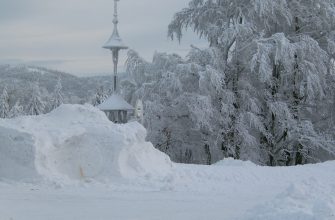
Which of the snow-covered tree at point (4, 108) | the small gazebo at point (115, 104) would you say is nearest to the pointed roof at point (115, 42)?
the small gazebo at point (115, 104)

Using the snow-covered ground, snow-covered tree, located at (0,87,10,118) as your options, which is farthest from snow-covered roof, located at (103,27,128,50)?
snow-covered tree, located at (0,87,10,118)

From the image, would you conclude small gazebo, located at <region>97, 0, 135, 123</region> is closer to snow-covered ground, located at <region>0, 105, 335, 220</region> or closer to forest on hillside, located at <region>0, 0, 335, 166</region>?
forest on hillside, located at <region>0, 0, 335, 166</region>

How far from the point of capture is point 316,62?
2125cm

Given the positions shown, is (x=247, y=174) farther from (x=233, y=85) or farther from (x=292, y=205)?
(x=233, y=85)

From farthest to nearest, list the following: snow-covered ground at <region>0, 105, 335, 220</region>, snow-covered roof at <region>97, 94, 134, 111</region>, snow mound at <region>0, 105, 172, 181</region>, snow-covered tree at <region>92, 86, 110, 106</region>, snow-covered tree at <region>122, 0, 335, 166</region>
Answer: snow-covered tree at <region>92, 86, 110, 106</region>, snow-covered roof at <region>97, 94, 134, 111</region>, snow-covered tree at <region>122, 0, 335, 166</region>, snow mound at <region>0, 105, 172, 181</region>, snow-covered ground at <region>0, 105, 335, 220</region>

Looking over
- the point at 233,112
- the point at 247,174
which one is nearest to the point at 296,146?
the point at 233,112

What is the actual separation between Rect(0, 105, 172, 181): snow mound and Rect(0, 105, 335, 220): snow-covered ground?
0.9 inches

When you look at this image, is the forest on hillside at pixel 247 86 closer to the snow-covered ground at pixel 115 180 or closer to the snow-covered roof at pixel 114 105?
the snow-covered roof at pixel 114 105

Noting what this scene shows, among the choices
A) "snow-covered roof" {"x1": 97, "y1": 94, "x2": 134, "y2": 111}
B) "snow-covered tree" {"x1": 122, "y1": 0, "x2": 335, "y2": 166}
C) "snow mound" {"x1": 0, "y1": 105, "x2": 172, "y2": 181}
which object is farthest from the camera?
"snow-covered roof" {"x1": 97, "y1": 94, "x2": 134, "y2": 111}

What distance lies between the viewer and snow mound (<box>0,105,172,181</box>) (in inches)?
467

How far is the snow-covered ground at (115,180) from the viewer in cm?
884

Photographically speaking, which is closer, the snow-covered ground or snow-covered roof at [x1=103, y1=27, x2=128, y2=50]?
the snow-covered ground

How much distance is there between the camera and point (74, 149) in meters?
12.7

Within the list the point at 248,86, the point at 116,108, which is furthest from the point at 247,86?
the point at 116,108
